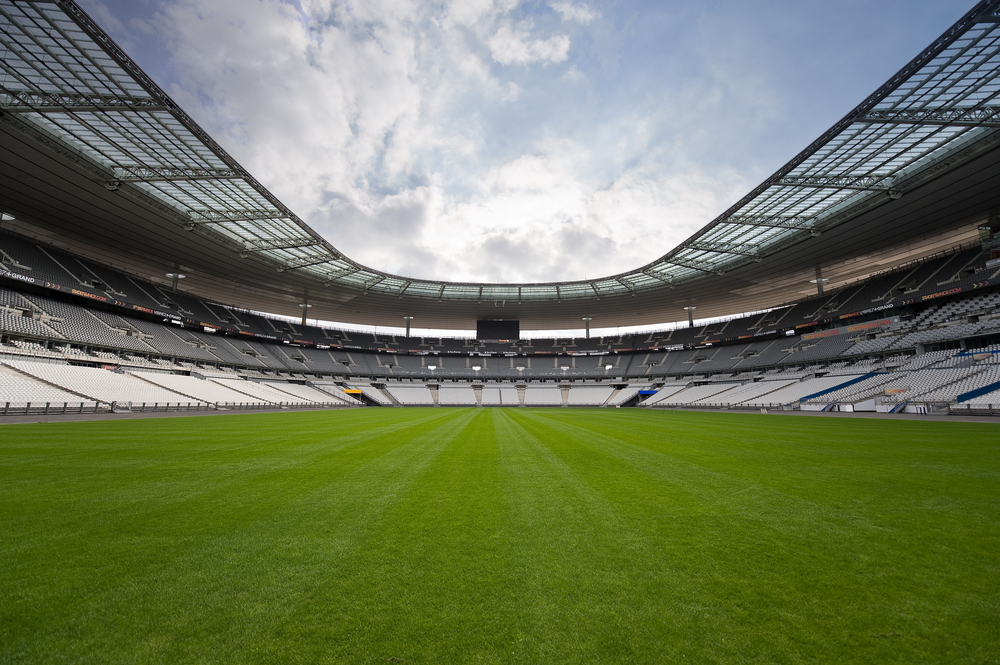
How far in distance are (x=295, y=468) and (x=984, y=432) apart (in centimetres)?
1911

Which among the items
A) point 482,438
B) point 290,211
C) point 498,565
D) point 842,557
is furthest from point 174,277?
point 842,557

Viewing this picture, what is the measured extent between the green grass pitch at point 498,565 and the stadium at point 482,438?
3 cm

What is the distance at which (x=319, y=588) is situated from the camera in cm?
279

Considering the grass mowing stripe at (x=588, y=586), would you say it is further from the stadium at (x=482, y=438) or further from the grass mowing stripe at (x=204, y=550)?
the grass mowing stripe at (x=204, y=550)

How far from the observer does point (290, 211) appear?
26.7 meters

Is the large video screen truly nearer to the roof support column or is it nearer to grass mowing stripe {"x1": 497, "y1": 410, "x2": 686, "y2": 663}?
the roof support column

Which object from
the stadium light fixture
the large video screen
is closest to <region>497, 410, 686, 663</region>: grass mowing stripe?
the stadium light fixture

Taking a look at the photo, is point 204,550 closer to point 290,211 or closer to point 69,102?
point 69,102

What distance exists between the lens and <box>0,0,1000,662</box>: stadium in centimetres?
243

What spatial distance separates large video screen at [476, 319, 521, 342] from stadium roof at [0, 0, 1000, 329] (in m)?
14.2

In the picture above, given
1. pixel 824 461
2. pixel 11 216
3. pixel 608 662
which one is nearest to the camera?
pixel 608 662

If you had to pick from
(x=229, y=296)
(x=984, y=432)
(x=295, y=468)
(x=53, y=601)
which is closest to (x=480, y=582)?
(x=53, y=601)

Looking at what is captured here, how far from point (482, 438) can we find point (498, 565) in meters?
9.49

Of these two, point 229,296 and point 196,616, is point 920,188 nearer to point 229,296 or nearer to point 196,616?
point 196,616
